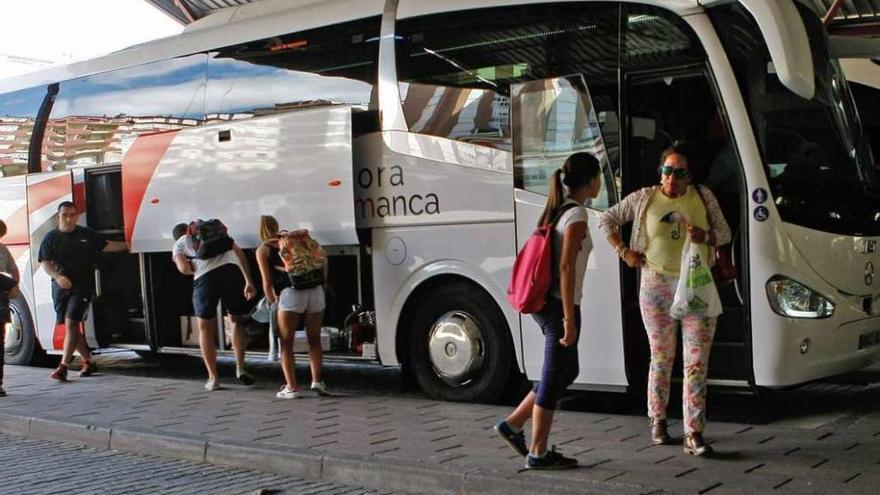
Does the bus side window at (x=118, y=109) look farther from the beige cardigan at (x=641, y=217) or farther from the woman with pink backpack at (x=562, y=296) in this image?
the woman with pink backpack at (x=562, y=296)

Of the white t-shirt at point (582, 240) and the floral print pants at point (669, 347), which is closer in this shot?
the white t-shirt at point (582, 240)

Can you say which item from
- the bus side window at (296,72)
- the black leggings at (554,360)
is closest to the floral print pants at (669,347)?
the black leggings at (554,360)

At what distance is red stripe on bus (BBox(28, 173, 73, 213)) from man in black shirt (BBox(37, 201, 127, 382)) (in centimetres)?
70

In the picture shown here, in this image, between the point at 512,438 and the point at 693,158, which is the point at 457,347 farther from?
the point at 693,158

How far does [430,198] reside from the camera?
808cm

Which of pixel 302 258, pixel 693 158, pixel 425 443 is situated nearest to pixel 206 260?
pixel 302 258

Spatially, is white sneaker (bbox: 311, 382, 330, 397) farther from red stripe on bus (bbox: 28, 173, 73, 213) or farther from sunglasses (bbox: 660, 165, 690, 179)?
red stripe on bus (bbox: 28, 173, 73, 213)

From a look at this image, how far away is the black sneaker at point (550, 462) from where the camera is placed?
559 cm

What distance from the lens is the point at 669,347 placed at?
239 inches

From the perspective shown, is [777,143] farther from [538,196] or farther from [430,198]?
[430,198]

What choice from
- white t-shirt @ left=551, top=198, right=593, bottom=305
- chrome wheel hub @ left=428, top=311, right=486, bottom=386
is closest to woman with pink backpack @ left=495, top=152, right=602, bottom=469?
white t-shirt @ left=551, top=198, right=593, bottom=305

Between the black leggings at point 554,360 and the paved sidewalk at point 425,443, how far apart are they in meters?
0.43

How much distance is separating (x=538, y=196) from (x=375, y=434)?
84.4 inches

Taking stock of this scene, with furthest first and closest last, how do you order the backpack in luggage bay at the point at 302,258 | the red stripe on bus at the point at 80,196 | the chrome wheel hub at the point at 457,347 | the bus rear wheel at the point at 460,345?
1. the red stripe on bus at the point at 80,196
2. the backpack in luggage bay at the point at 302,258
3. the chrome wheel hub at the point at 457,347
4. the bus rear wheel at the point at 460,345
